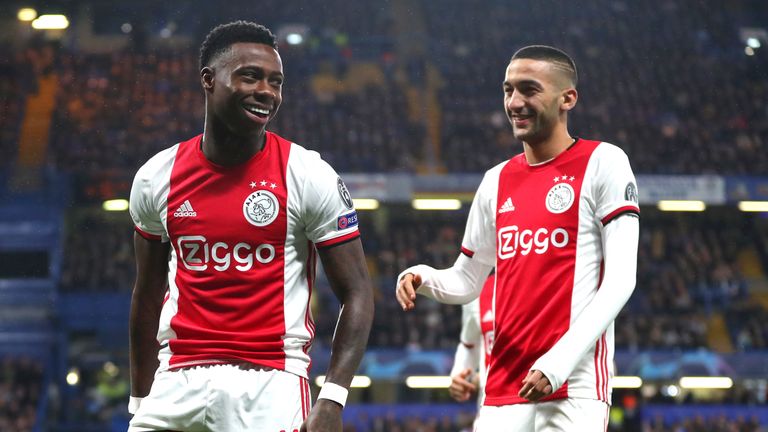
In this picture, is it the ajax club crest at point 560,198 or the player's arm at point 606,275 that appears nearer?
the player's arm at point 606,275

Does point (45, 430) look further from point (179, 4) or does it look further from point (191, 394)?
point (191, 394)

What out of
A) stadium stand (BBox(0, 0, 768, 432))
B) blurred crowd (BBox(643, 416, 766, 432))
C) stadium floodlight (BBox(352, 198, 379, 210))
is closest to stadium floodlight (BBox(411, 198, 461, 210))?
stadium stand (BBox(0, 0, 768, 432))

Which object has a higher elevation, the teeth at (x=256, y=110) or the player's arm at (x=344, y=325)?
the teeth at (x=256, y=110)

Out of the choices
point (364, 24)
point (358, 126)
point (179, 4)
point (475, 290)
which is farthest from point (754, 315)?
point (475, 290)

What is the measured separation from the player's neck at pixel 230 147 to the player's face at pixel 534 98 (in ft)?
4.12

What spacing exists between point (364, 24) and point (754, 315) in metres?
14.2

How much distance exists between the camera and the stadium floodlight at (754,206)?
84.4ft

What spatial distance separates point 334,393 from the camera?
3.41 metres

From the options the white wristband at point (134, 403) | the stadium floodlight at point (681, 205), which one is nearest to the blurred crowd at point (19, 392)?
the stadium floodlight at point (681, 205)

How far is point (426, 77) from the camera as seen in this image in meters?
30.0

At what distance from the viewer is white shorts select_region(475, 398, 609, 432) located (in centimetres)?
411

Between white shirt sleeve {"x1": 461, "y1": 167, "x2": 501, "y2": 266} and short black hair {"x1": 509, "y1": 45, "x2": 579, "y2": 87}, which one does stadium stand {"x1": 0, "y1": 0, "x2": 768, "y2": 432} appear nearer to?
white shirt sleeve {"x1": 461, "y1": 167, "x2": 501, "y2": 266}

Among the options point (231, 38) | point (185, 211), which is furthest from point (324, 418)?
point (231, 38)

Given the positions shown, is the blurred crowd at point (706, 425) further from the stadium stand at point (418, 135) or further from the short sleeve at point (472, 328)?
the short sleeve at point (472, 328)
